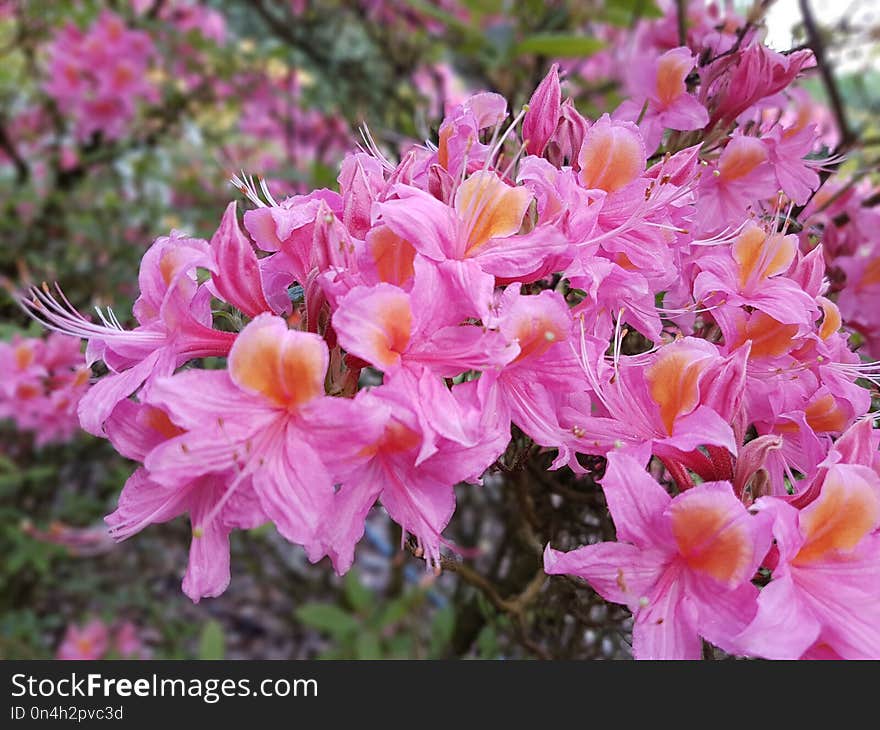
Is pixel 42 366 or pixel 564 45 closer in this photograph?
pixel 42 366

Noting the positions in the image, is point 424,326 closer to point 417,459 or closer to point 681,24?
point 417,459

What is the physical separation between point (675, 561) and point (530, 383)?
7.0 inches

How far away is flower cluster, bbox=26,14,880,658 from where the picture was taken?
1.77 ft

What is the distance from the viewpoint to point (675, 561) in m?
0.58

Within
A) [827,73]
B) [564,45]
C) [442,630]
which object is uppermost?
[564,45]

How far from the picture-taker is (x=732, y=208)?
0.83 metres

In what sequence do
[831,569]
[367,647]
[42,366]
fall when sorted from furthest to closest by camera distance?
[367,647], [42,366], [831,569]

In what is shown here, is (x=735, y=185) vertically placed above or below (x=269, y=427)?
above

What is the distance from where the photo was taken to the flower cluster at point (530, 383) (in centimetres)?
54

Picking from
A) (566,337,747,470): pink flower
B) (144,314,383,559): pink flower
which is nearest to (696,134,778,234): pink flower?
(566,337,747,470): pink flower

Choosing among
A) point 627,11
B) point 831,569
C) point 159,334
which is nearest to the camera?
point 831,569

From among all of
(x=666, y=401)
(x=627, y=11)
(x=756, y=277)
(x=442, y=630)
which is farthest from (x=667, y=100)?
(x=442, y=630)

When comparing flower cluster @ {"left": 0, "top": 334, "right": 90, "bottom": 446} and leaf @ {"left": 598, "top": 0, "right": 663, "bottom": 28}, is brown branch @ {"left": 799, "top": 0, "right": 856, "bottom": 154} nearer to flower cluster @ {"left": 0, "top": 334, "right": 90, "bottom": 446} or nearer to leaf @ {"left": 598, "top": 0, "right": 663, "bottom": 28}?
leaf @ {"left": 598, "top": 0, "right": 663, "bottom": 28}

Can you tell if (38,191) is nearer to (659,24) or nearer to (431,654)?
(431,654)
